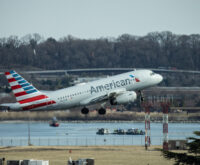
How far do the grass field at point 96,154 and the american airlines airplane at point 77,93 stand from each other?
967cm

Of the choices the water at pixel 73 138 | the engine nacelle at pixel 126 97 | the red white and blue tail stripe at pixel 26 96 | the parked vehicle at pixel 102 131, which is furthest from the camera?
the parked vehicle at pixel 102 131

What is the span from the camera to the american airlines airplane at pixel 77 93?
103 m

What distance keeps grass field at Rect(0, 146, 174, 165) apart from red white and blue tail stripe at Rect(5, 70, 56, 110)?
33.5ft

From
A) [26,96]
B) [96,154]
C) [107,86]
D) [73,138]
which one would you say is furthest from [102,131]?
[26,96]

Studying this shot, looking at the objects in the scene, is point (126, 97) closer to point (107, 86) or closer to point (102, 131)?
point (107, 86)

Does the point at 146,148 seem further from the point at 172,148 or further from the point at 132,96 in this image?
the point at 132,96

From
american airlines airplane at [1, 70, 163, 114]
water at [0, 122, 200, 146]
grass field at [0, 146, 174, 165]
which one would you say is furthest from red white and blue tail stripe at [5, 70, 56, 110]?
water at [0, 122, 200, 146]

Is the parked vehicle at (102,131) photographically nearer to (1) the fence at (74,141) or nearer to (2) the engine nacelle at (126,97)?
(1) the fence at (74,141)

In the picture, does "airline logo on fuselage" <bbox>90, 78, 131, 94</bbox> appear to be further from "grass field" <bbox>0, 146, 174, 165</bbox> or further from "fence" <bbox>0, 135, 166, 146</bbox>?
"fence" <bbox>0, 135, 166, 146</bbox>

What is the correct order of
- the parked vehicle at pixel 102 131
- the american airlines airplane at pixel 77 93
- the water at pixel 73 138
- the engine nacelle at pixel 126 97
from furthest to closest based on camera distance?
the parked vehicle at pixel 102 131 → the water at pixel 73 138 → the engine nacelle at pixel 126 97 → the american airlines airplane at pixel 77 93

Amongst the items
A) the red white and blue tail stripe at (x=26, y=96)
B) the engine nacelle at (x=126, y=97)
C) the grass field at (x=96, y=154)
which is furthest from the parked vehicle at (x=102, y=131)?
the red white and blue tail stripe at (x=26, y=96)

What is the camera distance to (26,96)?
103 m

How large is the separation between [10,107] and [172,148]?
45357 mm

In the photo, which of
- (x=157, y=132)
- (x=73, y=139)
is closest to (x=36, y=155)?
(x=73, y=139)
